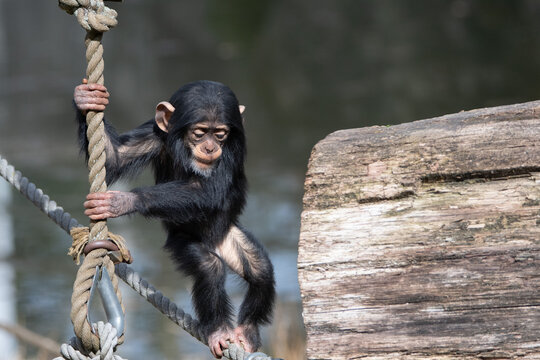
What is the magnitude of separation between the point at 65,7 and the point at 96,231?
29.5 inches

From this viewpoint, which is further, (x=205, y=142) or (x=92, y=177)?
(x=205, y=142)

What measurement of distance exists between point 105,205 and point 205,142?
80cm

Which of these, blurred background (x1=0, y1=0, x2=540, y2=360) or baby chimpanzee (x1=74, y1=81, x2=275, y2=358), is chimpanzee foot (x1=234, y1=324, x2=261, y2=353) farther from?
blurred background (x1=0, y1=0, x2=540, y2=360)

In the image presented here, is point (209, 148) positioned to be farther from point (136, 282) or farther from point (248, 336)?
point (248, 336)

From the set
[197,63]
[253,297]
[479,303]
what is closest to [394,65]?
[197,63]

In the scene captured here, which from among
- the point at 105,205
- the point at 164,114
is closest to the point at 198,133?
the point at 164,114

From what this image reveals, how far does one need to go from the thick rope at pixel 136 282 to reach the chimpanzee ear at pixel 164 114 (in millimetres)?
603

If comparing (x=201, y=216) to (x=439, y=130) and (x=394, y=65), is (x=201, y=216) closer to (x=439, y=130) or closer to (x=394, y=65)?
(x=439, y=130)

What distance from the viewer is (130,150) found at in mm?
3383

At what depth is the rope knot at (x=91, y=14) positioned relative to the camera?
237cm

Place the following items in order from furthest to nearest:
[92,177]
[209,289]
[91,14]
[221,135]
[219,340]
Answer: [221,135] → [209,289] → [219,340] → [92,177] → [91,14]

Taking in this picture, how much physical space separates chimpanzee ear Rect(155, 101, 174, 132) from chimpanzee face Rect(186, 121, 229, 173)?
0.46 ft

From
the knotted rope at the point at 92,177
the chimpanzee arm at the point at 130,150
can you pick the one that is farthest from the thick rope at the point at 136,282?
the knotted rope at the point at 92,177

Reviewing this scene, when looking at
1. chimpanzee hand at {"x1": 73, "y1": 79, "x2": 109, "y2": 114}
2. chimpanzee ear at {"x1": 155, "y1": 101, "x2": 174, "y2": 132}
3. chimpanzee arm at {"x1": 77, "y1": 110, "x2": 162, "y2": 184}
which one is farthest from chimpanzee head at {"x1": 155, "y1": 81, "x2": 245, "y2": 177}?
chimpanzee hand at {"x1": 73, "y1": 79, "x2": 109, "y2": 114}
